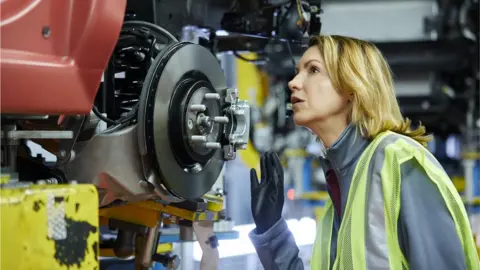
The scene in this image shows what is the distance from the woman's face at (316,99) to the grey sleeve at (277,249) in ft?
1.21

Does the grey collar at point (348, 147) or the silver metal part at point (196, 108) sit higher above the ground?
the silver metal part at point (196, 108)

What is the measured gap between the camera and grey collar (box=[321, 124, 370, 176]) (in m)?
2.04

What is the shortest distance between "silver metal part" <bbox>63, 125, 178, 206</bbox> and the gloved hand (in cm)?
44

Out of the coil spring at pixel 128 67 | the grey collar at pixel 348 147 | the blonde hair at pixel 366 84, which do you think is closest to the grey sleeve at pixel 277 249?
the grey collar at pixel 348 147

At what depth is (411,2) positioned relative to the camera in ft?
27.8

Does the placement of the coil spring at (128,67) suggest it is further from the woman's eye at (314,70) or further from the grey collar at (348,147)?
the grey collar at (348,147)

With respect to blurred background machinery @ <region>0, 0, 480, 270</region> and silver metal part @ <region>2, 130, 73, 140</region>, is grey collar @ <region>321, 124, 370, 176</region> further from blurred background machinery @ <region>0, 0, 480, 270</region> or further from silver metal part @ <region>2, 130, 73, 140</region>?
silver metal part @ <region>2, 130, 73, 140</region>

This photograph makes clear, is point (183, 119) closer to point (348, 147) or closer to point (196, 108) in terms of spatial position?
point (196, 108)

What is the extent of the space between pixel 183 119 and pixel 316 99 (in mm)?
410

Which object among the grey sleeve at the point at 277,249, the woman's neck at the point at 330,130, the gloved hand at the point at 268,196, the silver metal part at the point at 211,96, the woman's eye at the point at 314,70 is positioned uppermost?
the woman's eye at the point at 314,70

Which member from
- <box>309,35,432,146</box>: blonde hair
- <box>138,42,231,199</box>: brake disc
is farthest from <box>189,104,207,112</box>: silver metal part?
<box>309,35,432,146</box>: blonde hair

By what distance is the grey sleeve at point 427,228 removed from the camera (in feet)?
5.92

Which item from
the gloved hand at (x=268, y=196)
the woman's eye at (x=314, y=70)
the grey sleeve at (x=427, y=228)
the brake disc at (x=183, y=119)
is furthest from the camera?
the gloved hand at (x=268, y=196)

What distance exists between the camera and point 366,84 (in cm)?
206
